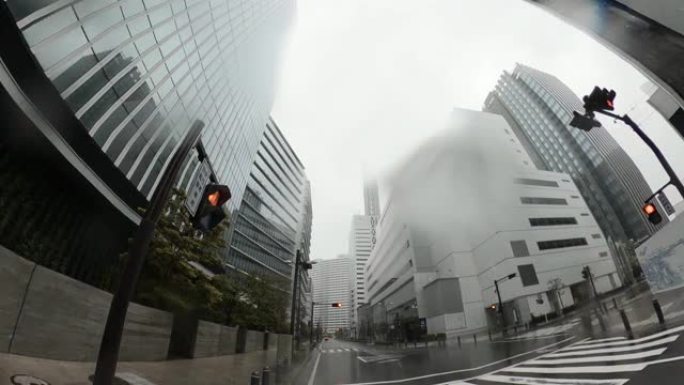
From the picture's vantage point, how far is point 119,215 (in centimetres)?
1057

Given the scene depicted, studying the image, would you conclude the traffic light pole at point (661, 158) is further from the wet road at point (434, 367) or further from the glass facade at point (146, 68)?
the glass facade at point (146, 68)

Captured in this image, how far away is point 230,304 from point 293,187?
50.8 metres

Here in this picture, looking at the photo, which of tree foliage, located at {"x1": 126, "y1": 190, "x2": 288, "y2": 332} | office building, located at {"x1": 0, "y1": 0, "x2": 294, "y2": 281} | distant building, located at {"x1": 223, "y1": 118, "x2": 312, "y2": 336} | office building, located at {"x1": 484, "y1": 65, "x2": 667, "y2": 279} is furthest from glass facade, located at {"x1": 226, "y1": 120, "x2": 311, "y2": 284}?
office building, located at {"x1": 484, "y1": 65, "x2": 667, "y2": 279}

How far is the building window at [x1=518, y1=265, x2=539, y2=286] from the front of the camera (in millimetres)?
33625

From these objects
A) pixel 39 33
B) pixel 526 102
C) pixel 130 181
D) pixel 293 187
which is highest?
pixel 526 102

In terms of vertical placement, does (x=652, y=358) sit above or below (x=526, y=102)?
below

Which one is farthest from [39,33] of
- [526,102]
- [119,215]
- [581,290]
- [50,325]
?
[526,102]

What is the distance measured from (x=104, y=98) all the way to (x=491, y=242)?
130 ft

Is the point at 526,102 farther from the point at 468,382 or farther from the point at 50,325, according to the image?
the point at 50,325

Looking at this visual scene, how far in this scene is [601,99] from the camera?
5.06 meters

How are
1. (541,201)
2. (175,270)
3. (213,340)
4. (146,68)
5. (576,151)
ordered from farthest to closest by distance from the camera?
1. (576,151)
2. (541,201)
3. (146,68)
4. (213,340)
5. (175,270)

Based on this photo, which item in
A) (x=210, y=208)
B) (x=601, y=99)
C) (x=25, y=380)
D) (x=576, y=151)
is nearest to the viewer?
(x=210, y=208)

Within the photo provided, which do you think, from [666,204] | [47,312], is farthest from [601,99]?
[47,312]

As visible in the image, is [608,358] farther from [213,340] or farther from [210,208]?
[213,340]
